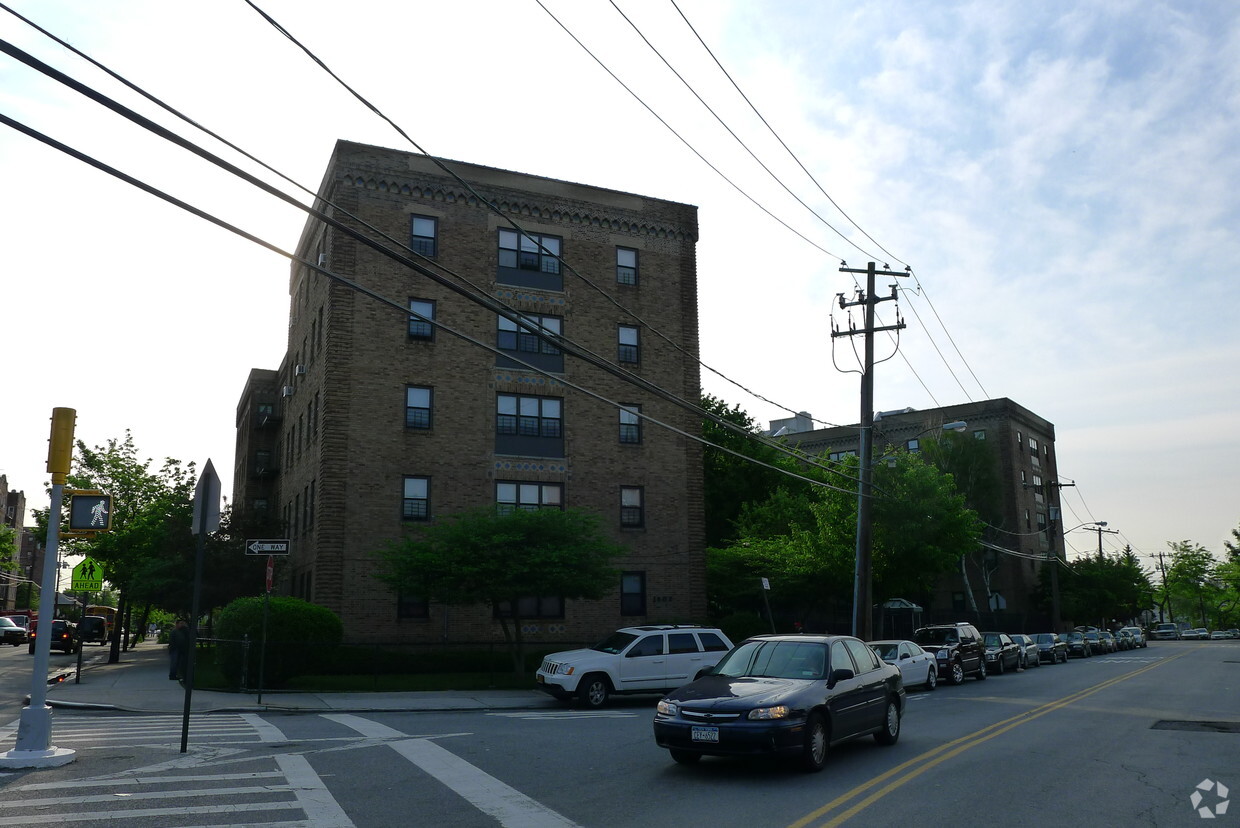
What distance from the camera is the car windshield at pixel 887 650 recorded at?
951 inches

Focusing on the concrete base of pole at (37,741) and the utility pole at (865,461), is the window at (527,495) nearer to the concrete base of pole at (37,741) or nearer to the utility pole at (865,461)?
the utility pole at (865,461)

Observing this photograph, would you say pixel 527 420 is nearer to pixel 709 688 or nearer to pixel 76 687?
pixel 76 687

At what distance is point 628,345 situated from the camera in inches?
1355

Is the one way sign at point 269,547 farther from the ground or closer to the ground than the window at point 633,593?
farther from the ground

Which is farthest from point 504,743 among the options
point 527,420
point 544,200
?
point 544,200

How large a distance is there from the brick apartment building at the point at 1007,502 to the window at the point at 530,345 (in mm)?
→ 29406

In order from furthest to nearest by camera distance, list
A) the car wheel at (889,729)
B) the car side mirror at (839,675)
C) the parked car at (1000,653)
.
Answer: the parked car at (1000,653) < the car wheel at (889,729) < the car side mirror at (839,675)

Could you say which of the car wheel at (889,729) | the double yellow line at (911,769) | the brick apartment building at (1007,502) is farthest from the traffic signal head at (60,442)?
the brick apartment building at (1007,502)

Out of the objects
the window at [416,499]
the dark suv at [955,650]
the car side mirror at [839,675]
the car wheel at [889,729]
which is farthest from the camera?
the window at [416,499]

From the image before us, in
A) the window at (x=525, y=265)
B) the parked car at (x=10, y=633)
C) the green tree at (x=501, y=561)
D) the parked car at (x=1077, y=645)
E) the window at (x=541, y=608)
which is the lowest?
the parked car at (x=1077, y=645)

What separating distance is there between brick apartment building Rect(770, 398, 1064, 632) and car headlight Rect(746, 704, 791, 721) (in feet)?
165

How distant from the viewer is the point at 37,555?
125m

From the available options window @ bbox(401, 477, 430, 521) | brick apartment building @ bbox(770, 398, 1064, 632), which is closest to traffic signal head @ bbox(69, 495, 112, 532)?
window @ bbox(401, 477, 430, 521)

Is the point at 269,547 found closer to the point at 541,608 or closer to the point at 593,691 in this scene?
the point at 593,691
